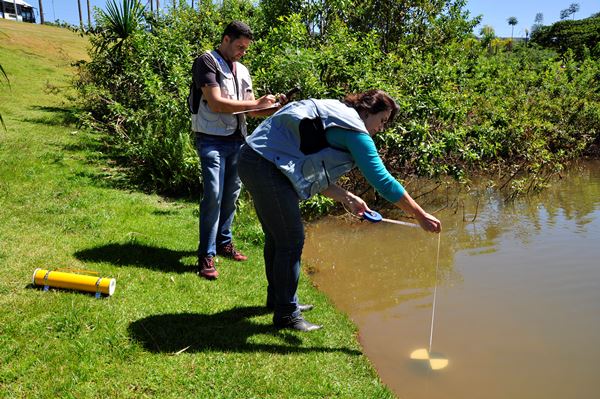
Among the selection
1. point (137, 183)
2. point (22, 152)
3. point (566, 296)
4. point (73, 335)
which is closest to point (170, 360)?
point (73, 335)

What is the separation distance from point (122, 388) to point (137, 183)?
493 centimetres

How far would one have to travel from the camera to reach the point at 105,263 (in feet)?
13.9

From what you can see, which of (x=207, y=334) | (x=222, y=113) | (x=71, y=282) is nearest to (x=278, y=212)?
(x=207, y=334)

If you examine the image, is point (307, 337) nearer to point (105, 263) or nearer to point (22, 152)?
point (105, 263)

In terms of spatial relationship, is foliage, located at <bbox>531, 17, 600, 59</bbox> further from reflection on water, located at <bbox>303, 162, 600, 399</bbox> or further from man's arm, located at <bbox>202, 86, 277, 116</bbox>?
man's arm, located at <bbox>202, 86, 277, 116</bbox>

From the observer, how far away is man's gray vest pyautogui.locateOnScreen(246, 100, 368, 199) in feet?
9.85

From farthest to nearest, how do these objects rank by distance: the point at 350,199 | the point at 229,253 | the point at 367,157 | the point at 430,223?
the point at 229,253 → the point at 350,199 → the point at 430,223 → the point at 367,157

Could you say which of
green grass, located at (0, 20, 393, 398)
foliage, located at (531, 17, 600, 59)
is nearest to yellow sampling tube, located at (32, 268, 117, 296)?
green grass, located at (0, 20, 393, 398)

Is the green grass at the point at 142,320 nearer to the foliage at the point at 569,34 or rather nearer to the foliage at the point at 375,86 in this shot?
the foliage at the point at 375,86

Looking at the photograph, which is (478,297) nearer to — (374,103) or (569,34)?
(374,103)

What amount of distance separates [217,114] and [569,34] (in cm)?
5045

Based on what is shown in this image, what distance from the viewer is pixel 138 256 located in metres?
4.55

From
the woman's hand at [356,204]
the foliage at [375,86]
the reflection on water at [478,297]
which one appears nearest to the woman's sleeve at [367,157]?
the woman's hand at [356,204]

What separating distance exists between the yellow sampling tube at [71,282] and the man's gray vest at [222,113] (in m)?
1.46
